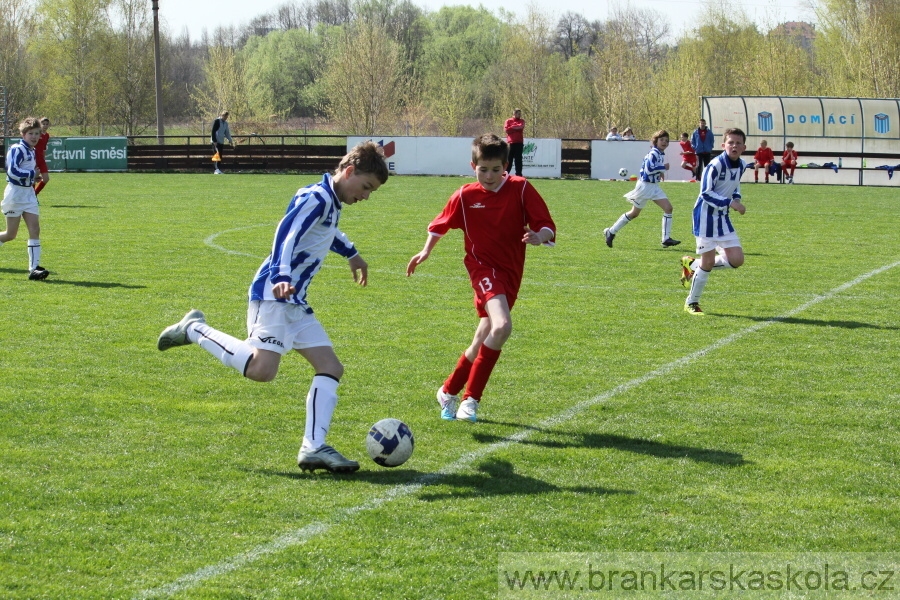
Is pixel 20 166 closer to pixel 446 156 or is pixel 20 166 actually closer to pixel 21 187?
pixel 21 187

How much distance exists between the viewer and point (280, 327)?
5473 mm

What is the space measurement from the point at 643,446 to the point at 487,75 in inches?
2759

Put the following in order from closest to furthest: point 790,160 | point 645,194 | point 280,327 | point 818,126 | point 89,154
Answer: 1. point 280,327
2. point 645,194
3. point 790,160
4. point 89,154
5. point 818,126

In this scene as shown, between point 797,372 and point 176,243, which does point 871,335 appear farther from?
point 176,243

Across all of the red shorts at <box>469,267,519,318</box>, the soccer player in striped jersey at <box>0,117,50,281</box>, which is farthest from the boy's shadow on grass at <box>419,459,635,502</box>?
the soccer player in striped jersey at <box>0,117,50,281</box>

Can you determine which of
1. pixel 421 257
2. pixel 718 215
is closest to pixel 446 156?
pixel 718 215

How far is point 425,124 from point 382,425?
182ft

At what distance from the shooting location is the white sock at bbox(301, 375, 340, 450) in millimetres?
5348

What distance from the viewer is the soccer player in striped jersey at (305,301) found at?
5340mm

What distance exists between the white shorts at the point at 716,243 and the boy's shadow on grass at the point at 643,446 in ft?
16.9

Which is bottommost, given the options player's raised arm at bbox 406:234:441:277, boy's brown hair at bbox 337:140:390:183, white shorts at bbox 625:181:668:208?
player's raised arm at bbox 406:234:441:277

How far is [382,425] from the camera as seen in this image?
17.9ft

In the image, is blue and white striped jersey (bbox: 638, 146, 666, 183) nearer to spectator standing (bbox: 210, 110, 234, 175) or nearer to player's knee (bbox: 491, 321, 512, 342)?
player's knee (bbox: 491, 321, 512, 342)

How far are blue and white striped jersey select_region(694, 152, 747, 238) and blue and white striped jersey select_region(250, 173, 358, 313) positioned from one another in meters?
6.20
